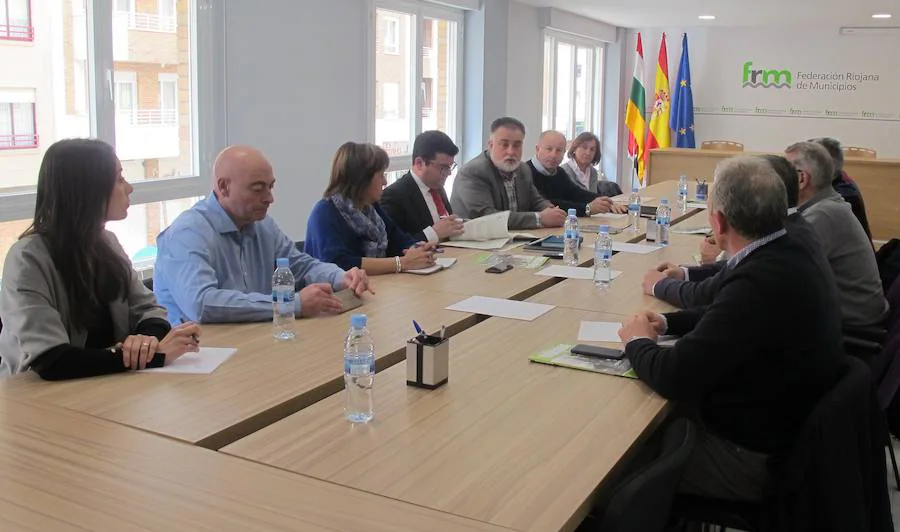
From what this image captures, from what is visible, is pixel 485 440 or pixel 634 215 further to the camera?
pixel 634 215

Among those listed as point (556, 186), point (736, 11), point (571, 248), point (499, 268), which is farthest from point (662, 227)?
point (736, 11)

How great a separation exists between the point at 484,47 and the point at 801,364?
7215 millimetres

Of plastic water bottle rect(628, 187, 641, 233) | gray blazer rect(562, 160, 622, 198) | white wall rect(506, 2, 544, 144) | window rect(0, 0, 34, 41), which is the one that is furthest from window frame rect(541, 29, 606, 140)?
window rect(0, 0, 34, 41)

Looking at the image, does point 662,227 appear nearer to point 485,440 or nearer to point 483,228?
point 483,228

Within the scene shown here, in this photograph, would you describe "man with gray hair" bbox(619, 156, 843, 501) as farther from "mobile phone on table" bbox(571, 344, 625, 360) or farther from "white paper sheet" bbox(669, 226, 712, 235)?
"white paper sheet" bbox(669, 226, 712, 235)

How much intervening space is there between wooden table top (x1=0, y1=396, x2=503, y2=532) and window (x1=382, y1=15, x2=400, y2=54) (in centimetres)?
637

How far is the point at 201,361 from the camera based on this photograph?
2.28 meters

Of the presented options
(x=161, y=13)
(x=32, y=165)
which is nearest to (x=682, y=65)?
(x=161, y=13)

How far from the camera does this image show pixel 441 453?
170 centimetres

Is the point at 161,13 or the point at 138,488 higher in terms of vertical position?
the point at 161,13

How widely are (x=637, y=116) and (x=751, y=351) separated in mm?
11158

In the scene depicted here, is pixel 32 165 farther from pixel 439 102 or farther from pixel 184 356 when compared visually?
pixel 439 102

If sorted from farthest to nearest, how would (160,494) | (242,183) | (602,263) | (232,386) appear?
1. (602,263)
2. (242,183)
3. (232,386)
4. (160,494)

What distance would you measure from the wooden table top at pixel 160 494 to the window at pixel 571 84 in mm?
9861
